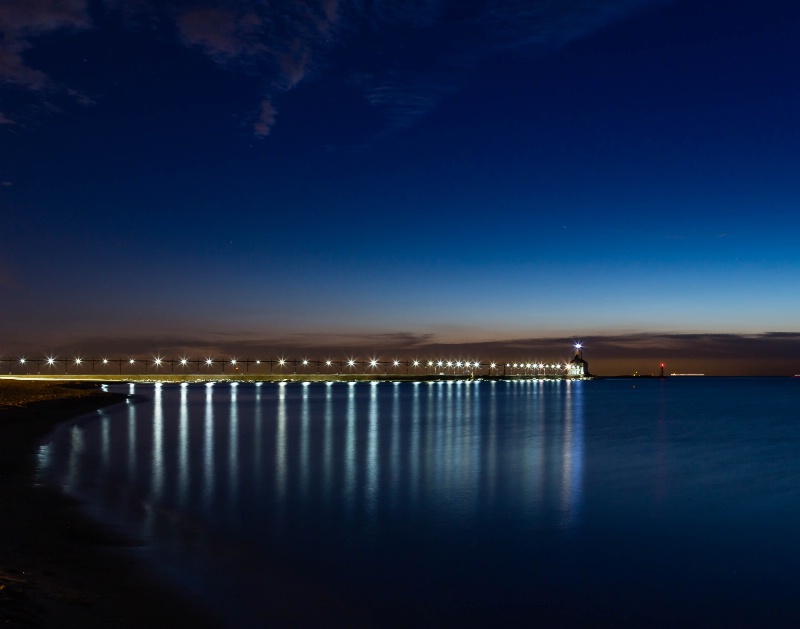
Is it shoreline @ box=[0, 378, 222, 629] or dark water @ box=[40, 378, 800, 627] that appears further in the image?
dark water @ box=[40, 378, 800, 627]

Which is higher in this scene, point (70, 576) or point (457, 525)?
point (70, 576)

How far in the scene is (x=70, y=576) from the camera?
9695 mm

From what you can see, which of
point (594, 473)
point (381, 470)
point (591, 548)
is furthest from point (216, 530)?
point (594, 473)

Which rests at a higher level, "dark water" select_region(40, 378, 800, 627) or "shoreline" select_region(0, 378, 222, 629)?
"shoreline" select_region(0, 378, 222, 629)

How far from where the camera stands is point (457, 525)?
16.1 meters

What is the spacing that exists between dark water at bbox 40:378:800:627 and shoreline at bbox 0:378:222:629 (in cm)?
60

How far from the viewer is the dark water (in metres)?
10.6

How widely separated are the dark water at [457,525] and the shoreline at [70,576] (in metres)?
0.60

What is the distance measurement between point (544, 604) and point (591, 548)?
4102mm

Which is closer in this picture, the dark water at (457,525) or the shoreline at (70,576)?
the shoreline at (70,576)

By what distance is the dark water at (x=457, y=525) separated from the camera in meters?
10.6

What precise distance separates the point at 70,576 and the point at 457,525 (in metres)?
9.05

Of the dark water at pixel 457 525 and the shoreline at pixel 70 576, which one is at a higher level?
the shoreline at pixel 70 576

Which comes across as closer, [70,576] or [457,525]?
[70,576]
